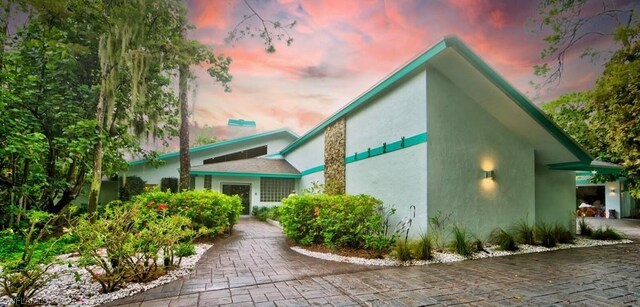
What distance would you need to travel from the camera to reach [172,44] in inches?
356

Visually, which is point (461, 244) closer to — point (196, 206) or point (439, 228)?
point (439, 228)

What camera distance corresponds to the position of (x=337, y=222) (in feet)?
22.5

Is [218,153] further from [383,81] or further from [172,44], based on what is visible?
[383,81]

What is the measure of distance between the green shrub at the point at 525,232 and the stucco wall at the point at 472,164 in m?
0.17

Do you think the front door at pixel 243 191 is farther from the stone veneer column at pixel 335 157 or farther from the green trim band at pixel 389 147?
the green trim band at pixel 389 147

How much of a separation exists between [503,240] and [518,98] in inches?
137

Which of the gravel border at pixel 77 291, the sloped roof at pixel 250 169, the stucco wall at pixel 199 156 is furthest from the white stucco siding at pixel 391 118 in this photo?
the stucco wall at pixel 199 156

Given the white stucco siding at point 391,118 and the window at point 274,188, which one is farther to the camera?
the window at point 274,188

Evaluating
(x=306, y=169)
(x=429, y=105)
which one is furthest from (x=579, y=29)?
(x=306, y=169)

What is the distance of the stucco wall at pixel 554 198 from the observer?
9250 mm

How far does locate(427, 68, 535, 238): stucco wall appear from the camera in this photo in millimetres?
7211

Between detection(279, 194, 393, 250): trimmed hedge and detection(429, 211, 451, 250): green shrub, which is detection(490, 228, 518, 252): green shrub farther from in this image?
detection(279, 194, 393, 250): trimmed hedge

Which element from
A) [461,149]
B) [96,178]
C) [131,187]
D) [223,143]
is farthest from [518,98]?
[131,187]

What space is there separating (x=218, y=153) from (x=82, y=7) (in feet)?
38.6
